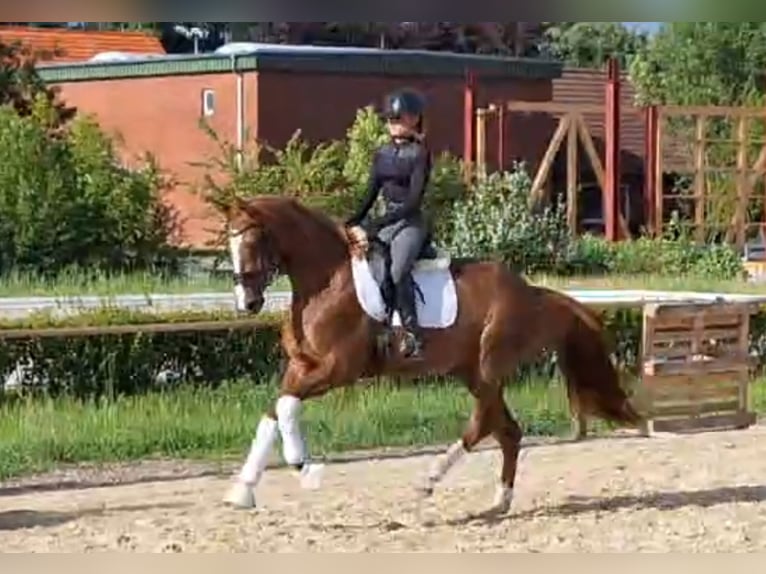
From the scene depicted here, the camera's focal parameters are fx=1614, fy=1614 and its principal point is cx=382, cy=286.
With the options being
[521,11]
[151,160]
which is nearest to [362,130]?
[151,160]

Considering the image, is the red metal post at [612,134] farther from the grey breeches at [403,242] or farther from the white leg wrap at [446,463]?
the grey breeches at [403,242]

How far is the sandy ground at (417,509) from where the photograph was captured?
7477 millimetres

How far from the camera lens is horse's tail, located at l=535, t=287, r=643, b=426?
886 centimetres

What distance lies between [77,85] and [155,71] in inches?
79.4

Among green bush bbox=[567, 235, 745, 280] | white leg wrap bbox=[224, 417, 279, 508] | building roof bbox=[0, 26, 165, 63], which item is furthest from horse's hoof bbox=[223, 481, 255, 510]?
building roof bbox=[0, 26, 165, 63]

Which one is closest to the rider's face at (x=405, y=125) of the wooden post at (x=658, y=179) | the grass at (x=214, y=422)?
the grass at (x=214, y=422)

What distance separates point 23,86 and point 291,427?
20903mm

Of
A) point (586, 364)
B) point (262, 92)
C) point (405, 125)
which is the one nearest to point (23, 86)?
point (262, 92)

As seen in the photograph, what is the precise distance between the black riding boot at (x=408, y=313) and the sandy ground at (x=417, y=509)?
899 millimetres

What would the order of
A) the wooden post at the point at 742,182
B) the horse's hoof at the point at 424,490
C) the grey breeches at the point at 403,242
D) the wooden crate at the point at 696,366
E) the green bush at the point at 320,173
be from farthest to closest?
the wooden post at the point at 742,182 → the green bush at the point at 320,173 → the wooden crate at the point at 696,366 → the horse's hoof at the point at 424,490 → the grey breeches at the point at 403,242

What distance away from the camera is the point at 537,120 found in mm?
34125

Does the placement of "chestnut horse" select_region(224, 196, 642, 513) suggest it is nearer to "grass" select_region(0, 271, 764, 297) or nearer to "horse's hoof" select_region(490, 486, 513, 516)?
"horse's hoof" select_region(490, 486, 513, 516)

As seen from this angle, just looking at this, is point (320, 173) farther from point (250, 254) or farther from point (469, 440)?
point (250, 254)

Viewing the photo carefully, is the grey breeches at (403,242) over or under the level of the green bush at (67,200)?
over
